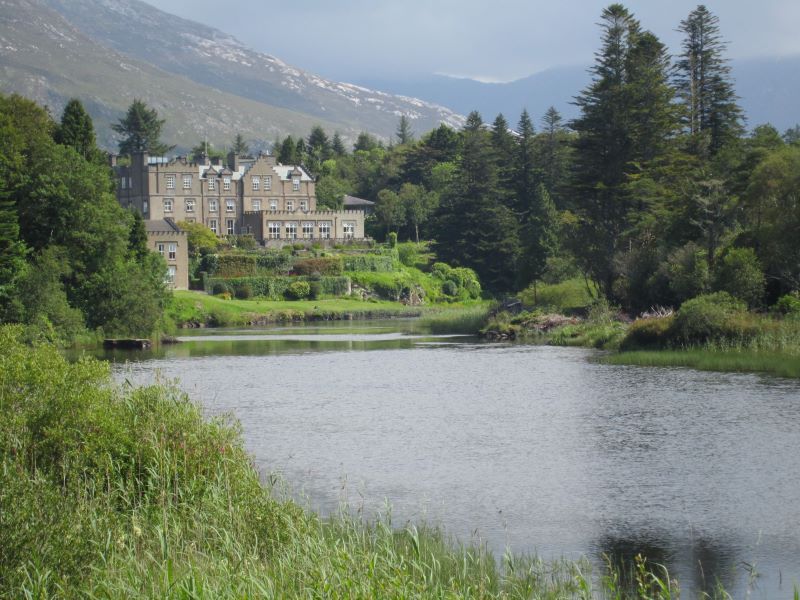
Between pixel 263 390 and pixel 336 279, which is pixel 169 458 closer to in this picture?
pixel 263 390

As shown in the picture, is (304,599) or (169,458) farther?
(169,458)

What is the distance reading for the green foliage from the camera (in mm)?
97250

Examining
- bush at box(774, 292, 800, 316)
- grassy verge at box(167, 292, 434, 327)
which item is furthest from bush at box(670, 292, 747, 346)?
grassy verge at box(167, 292, 434, 327)

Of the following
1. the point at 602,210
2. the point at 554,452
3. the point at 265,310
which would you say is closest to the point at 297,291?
the point at 265,310

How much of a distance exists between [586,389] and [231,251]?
67852 millimetres

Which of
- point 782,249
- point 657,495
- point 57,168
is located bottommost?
point 657,495

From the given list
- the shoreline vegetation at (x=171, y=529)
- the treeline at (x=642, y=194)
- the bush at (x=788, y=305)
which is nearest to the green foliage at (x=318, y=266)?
the treeline at (x=642, y=194)

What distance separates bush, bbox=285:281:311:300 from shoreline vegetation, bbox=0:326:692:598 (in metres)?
72.0

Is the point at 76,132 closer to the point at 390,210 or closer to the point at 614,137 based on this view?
the point at 614,137

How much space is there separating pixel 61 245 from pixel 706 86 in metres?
45.0

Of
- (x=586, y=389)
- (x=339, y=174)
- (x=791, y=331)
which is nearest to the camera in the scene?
(x=586, y=389)

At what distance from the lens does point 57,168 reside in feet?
178

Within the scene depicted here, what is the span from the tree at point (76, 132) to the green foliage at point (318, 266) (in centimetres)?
3251

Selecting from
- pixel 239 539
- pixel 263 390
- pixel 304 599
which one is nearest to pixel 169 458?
pixel 239 539
